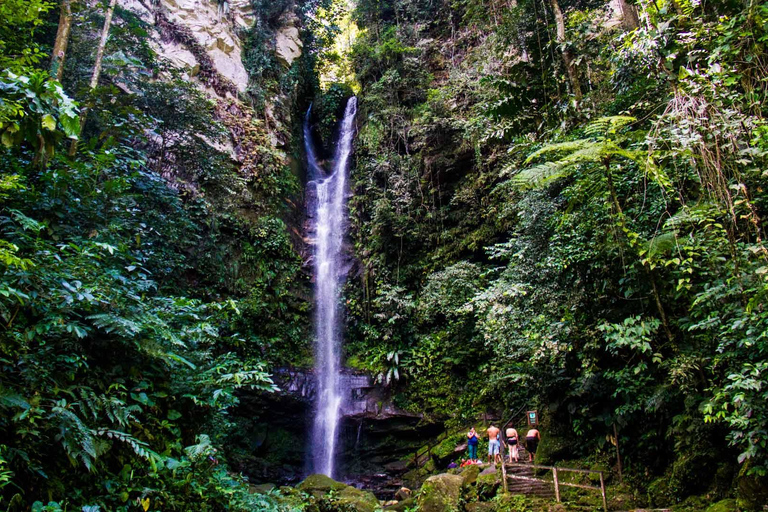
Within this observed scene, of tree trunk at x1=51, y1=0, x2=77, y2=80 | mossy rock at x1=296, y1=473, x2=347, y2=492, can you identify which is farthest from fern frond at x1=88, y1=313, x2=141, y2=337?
mossy rock at x1=296, y1=473, x2=347, y2=492

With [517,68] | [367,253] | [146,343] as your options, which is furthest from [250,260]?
[517,68]

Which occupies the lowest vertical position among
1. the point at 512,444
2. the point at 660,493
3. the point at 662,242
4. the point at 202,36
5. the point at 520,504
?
the point at 520,504

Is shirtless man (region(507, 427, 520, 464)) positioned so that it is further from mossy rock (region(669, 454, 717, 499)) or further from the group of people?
mossy rock (region(669, 454, 717, 499))

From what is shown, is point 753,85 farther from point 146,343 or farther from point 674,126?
point 146,343

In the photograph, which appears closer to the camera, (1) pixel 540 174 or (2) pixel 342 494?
(1) pixel 540 174

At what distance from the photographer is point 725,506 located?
5008 mm

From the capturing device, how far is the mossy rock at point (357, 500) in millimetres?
8039

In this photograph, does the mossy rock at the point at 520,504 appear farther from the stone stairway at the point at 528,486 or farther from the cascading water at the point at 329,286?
the cascading water at the point at 329,286

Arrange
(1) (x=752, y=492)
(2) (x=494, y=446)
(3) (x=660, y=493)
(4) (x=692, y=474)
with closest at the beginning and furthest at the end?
1. (1) (x=752, y=492)
2. (4) (x=692, y=474)
3. (3) (x=660, y=493)
4. (2) (x=494, y=446)

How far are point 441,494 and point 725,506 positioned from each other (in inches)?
157

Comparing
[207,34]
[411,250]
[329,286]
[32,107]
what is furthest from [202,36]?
[32,107]

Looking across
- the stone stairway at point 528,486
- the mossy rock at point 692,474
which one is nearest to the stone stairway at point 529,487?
the stone stairway at point 528,486

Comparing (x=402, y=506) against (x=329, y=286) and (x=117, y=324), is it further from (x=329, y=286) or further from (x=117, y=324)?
(x=329, y=286)

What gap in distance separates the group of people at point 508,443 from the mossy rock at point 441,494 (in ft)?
5.08
